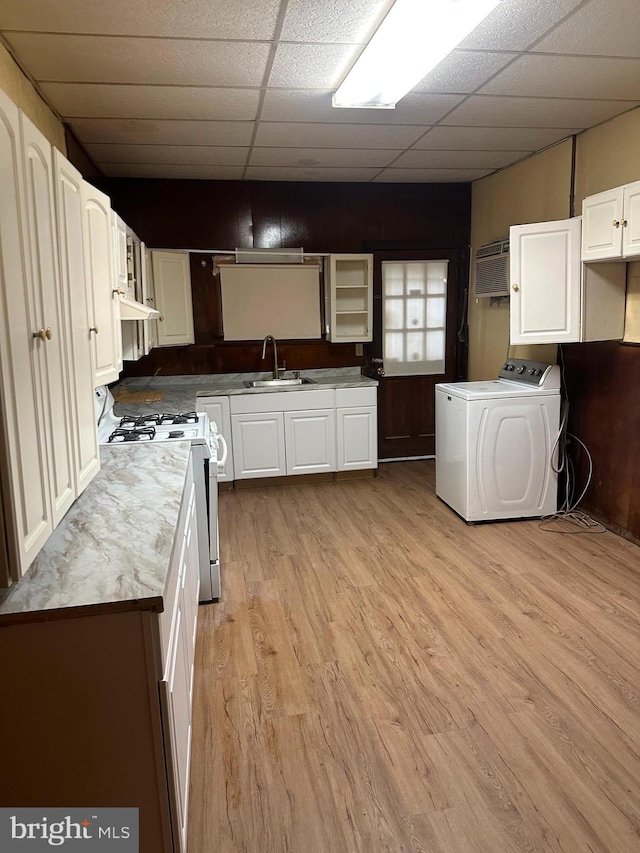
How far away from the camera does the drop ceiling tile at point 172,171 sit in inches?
179

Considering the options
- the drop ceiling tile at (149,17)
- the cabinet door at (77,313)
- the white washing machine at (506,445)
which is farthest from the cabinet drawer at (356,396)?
the cabinet door at (77,313)

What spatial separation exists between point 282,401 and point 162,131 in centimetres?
214

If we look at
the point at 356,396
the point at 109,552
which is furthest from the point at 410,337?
the point at 109,552

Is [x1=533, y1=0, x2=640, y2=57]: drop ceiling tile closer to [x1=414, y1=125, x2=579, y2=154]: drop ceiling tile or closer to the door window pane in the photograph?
[x1=414, y1=125, x2=579, y2=154]: drop ceiling tile

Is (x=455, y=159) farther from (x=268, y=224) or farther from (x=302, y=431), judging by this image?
(x=302, y=431)

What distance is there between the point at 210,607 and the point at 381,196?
3951 mm

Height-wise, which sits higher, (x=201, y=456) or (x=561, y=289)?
(x=561, y=289)

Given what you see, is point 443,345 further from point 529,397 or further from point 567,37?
point 567,37

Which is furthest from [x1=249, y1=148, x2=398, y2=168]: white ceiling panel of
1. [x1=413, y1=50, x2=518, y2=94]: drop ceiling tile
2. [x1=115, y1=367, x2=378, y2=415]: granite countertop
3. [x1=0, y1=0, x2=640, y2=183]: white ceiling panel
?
[x1=115, y1=367, x2=378, y2=415]: granite countertop

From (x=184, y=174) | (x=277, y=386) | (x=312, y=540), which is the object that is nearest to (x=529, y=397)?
(x=312, y=540)

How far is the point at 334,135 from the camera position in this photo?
3.83m

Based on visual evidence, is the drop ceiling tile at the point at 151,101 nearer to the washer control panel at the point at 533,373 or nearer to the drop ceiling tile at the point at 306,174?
the drop ceiling tile at the point at 306,174

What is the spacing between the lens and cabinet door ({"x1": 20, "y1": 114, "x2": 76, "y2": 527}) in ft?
4.68

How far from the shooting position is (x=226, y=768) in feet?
6.51
